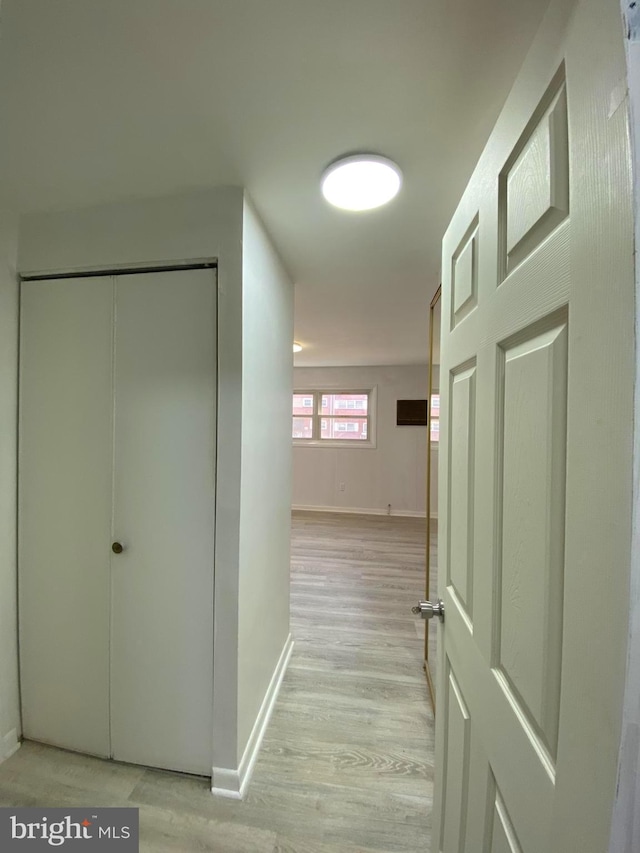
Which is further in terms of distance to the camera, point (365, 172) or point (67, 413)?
point (67, 413)

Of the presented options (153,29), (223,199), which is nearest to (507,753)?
(153,29)

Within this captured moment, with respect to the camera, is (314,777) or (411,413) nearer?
(314,777)

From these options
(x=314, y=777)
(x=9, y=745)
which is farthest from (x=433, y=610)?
(x=9, y=745)

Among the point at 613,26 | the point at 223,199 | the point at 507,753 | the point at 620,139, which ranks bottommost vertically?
the point at 507,753

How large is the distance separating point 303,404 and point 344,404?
0.70m

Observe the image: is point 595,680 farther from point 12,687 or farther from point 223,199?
point 12,687

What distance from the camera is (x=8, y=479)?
1.37 meters

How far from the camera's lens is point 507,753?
55 cm

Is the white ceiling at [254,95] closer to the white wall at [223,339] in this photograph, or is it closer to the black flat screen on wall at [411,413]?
the white wall at [223,339]

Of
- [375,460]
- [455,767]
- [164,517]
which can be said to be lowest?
[455,767]

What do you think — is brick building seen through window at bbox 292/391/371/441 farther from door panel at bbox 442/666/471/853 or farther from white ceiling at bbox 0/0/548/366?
door panel at bbox 442/666/471/853

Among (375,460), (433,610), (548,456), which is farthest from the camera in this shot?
(375,460)

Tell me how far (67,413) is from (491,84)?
1.77 meters

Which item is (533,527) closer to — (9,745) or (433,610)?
(433,610)
